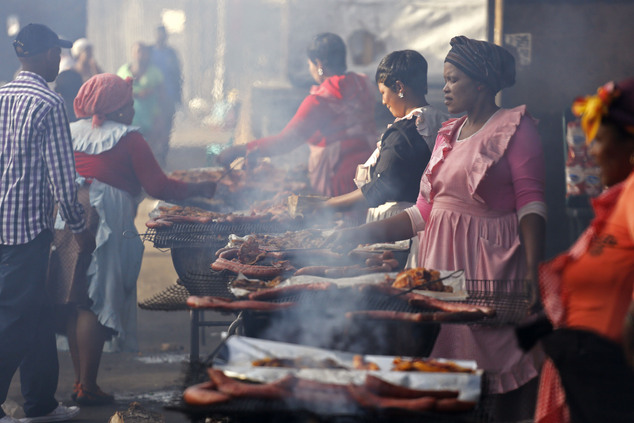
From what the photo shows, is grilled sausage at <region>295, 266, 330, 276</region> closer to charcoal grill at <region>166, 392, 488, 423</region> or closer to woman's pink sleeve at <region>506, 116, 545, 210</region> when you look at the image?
woman's pink sleeve at <region>506, 116, 545, 210</region>

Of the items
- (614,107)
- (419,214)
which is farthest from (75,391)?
(614,107)

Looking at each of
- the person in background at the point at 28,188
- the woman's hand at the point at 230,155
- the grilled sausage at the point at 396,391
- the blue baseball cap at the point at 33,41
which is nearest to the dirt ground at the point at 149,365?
the person in background at the point at 28,188

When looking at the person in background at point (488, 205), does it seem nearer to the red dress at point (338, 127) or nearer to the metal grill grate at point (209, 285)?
the metal grill grate at point (209, 285)

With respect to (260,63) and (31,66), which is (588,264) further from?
(260,63)

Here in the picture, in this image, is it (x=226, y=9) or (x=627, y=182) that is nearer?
(x=627, y=182)

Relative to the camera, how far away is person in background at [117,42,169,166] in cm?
1087

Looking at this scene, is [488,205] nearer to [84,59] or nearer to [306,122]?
[306,122]

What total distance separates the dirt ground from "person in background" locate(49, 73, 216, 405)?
30cm

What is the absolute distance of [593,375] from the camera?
8.12 feet

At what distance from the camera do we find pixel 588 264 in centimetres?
262

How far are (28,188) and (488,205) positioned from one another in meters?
3.29

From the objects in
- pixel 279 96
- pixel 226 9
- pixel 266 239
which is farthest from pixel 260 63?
pixel 266 239

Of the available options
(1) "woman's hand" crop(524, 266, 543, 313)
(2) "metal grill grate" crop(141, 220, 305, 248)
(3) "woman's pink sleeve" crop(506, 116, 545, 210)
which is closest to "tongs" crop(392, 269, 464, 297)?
(1) "woman's hand" crop(524, 266, 543, 313)

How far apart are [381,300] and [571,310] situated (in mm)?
1004
